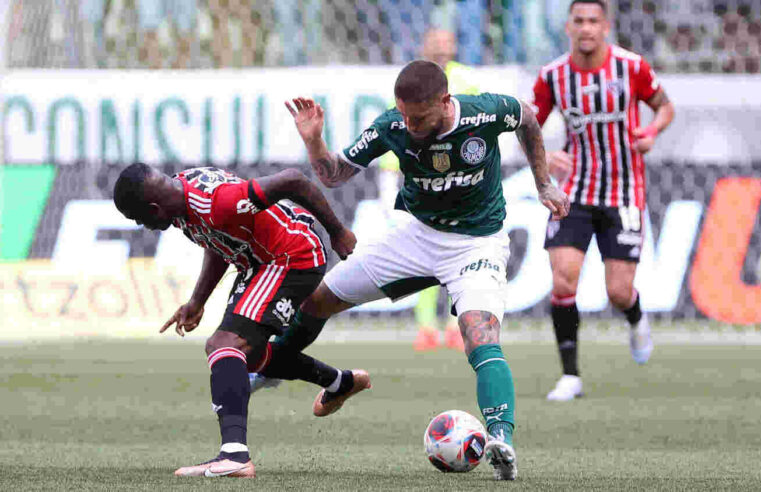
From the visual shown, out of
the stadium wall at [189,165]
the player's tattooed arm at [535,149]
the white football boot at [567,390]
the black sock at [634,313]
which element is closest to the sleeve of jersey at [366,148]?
the player's tattooed arm at [535,149]

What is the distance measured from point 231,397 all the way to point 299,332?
0.94 meters

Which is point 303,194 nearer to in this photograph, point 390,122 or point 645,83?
point 390,122

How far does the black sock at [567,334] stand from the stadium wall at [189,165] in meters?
4.55

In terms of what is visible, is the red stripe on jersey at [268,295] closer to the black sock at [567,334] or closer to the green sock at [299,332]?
the green sock at [299,332]

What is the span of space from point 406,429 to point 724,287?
668 cm

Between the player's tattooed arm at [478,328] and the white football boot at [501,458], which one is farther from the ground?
the player's tattooed arm at [478,328]

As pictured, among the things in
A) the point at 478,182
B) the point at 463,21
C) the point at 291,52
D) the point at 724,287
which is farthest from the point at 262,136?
the point at 478,182

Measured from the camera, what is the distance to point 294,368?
5898 mm

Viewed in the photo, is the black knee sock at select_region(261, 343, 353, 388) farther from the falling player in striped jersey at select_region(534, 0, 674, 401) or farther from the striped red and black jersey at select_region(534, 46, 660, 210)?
the striped red and black jersey at select_region(534, 46, 660, 210)

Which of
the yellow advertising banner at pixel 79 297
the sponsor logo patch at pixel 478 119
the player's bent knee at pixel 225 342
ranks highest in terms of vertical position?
the sponsor logo patch at pixel 478 119

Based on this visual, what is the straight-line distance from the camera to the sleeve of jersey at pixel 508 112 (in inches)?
206

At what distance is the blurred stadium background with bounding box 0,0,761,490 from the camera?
954 cm

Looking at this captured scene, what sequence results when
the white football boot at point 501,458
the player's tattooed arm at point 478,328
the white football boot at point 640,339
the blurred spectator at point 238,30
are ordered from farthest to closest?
the blurred spectator at point 238,30 → the white football boot at point 640,339 → the player's tattooed arm at point 478,328 → the white football boot at point 501,458

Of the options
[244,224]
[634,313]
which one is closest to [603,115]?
[634,313]
